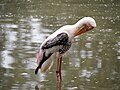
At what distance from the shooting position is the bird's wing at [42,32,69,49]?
6.68 meters

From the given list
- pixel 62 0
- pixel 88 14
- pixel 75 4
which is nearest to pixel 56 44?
pixel 88 14

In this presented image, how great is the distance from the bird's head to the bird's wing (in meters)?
0.18

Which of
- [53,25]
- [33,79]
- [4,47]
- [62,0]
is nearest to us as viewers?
[33,79]

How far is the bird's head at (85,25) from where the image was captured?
6.59 metres

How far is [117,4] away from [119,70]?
1083 cm

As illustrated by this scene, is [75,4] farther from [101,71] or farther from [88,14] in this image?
[101,71]

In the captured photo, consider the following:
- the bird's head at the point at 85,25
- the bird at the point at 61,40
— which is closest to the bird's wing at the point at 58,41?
the bird at the point at 61,40

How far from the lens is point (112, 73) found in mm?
7680

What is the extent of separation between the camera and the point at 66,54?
30.1 ft

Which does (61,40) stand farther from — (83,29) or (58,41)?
(83,29)

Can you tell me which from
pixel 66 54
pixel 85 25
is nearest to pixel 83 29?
pixel 85 25

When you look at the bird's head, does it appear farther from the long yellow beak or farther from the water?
the water

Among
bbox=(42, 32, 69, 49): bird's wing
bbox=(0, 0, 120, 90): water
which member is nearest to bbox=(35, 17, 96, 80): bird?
bbox=(42, 32, 69, 49): bird's wing

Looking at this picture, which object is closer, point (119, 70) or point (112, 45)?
point (119, 70)
